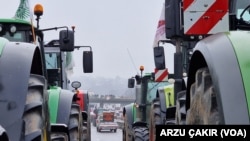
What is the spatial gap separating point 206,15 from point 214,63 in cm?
185

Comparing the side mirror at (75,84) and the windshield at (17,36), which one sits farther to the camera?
the side mirror at (75,84)

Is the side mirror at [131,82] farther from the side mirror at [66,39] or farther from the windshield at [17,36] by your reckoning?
the windshield at [17,36]

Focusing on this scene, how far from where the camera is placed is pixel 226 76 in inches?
125

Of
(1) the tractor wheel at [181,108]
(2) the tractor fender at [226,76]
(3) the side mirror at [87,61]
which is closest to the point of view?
(2) the tractor fender at [226,76]

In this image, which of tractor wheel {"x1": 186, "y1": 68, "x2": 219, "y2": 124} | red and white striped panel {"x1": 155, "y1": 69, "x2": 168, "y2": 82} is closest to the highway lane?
red and white striped panel {"x1": 155, "y1": 69, "x2": 168, "y2": 82}

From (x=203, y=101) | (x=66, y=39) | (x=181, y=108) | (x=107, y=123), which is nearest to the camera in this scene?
(x=203, y=101)

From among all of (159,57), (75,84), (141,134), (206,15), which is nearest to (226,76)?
(206,15)

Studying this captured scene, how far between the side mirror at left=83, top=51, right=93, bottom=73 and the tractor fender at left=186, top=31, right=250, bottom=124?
23.1ft

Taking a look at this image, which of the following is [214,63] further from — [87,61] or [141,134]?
[141,134]

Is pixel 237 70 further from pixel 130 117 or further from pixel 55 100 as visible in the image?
pixel 130 117

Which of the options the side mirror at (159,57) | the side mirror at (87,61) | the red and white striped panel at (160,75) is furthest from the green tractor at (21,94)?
the red and white striped panel at (160,75)

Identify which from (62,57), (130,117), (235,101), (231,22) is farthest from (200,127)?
(130,117)

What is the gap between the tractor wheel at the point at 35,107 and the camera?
4.17 metres

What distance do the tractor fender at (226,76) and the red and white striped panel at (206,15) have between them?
56.9 inches
